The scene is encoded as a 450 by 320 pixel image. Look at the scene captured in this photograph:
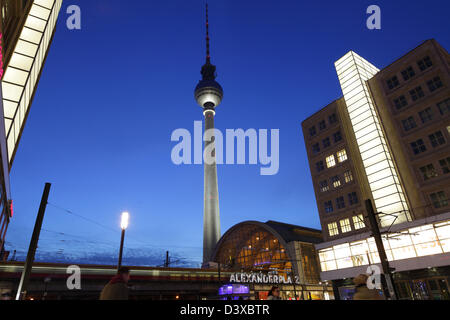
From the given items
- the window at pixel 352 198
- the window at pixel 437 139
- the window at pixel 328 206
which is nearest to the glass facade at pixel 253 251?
the window at pixel 328 206

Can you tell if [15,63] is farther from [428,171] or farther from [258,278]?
[258,278]

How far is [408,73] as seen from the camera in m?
40.0

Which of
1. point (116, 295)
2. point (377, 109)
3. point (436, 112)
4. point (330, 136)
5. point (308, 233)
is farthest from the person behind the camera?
point (308, 233)

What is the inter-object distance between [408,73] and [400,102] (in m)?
4.10

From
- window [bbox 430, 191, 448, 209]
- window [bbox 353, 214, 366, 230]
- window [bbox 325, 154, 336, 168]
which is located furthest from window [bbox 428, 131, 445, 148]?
window [bbox 325, 154, 336, 168]

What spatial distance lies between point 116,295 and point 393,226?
132 feet

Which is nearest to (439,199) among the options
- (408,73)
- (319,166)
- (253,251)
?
(319,166)

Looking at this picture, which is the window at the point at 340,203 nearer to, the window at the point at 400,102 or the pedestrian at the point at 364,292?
the window at the point at 400,102

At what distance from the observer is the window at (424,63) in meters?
37.8

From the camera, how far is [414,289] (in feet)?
111

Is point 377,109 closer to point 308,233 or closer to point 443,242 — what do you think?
point 443,242
